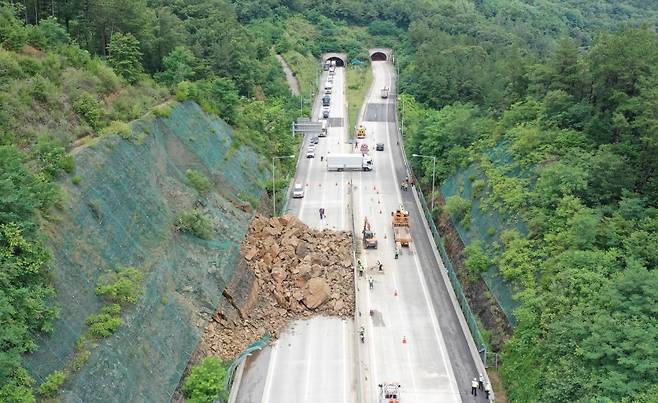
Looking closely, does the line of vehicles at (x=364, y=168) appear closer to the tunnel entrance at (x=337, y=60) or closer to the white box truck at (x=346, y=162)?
the white box truck at (x=346, y=162)

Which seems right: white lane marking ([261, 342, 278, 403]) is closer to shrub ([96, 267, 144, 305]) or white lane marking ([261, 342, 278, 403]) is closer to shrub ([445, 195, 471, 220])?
shrub ([96, 267, 144, 305])

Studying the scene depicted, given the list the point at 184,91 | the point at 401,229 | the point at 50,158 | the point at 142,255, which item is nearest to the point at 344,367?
the point at 142,255

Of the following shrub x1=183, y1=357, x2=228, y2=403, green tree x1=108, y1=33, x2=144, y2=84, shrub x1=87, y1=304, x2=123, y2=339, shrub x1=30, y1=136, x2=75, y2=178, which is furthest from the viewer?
green tree x1=108, y1=33, x2=144, y2=84

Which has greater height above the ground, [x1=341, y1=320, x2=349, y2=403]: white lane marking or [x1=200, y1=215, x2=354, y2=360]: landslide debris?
[x1=200, y1=215, x2=354, y2=360]: landslide debris

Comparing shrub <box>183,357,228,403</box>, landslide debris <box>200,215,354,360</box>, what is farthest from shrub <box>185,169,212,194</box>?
shrub <box>183,357,228,403</box>

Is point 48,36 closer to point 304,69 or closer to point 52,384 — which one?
point 52,384

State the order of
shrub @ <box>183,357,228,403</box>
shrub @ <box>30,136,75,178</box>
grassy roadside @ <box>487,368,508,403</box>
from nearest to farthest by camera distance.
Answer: shrub @ <box>183,357,228,403</box> < shrub @ <box>30,136,75,178</box> < grassy roadside @ <box>487,368,508,403</box>

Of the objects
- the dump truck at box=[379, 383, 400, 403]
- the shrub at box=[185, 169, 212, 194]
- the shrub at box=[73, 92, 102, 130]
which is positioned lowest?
the dump truck at box=[379, 383, 400, 403]
